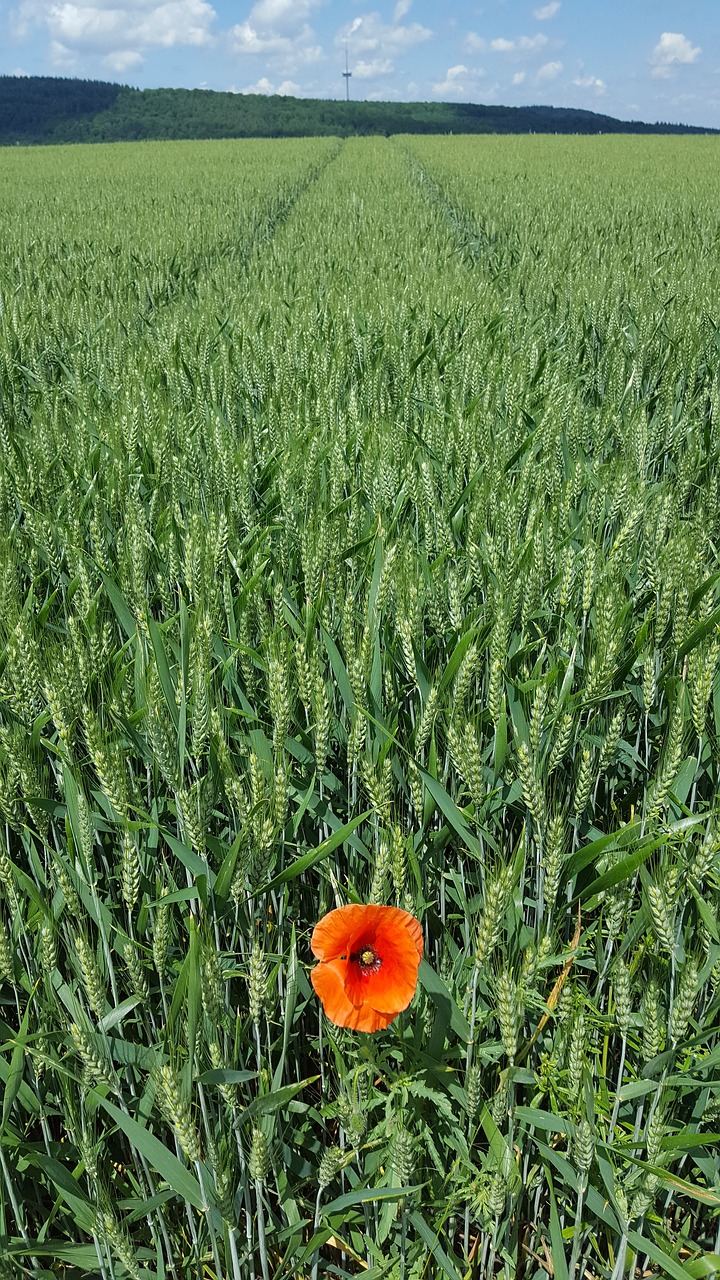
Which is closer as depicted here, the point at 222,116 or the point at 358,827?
the point at 358,827

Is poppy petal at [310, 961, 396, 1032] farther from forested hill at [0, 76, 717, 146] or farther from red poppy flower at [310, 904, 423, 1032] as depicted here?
forested hill at [0, 76, 717, 146]

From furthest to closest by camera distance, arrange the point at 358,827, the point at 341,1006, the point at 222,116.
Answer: the point at 222,116
the point at 358,827
the point at 341,1006

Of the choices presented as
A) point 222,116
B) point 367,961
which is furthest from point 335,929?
point 222,116

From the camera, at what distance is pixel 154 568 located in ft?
5.65

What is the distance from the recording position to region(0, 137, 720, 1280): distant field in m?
0.84

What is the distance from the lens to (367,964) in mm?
867

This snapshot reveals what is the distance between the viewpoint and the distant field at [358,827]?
84cm

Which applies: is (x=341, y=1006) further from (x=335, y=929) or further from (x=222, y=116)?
(x=222, y=116)

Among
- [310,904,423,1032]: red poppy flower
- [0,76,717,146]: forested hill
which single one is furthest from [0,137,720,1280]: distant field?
[0,76,717,146]: forested hill

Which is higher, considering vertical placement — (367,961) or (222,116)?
(222,116)

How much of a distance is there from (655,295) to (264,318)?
2.00m

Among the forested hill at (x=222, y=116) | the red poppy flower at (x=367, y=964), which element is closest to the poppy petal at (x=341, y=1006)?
the red poppy flower at (x=367, y=964)

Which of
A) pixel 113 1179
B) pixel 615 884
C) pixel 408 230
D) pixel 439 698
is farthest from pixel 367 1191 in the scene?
pixel 408 230

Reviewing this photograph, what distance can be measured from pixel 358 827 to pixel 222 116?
6655cm
